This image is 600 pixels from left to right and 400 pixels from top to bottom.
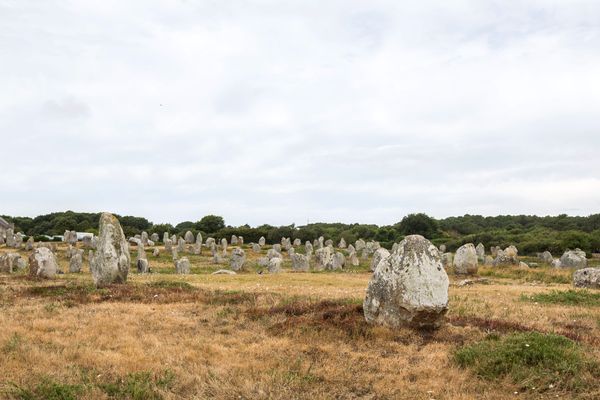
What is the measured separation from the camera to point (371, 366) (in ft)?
35.7

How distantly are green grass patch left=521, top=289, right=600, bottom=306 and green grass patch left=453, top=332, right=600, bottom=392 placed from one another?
850 centimetres

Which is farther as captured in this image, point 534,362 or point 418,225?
point 418,225

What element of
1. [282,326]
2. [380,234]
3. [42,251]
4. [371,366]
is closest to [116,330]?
[282,326]

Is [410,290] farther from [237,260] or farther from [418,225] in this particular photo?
[418,225]

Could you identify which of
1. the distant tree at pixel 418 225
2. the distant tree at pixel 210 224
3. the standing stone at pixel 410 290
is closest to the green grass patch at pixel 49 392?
the standing stone at pixel 410 290

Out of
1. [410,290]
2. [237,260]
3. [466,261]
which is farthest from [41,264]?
[466,261]

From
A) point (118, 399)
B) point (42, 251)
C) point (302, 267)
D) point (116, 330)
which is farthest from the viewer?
point (302, 267)

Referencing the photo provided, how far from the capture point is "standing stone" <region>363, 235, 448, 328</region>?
14.0 meters

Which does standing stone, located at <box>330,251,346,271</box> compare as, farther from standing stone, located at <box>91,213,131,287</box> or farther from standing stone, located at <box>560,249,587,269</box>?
standing stone, located at <box>91,213,131,287</box>

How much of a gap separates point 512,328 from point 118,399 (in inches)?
356

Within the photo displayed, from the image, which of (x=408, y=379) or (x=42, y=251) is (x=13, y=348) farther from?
(x=42, y=251)

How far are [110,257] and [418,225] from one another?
65.7 metres

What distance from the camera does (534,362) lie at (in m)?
10.5

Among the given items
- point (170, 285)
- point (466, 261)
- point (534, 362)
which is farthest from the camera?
point (466, 261)
